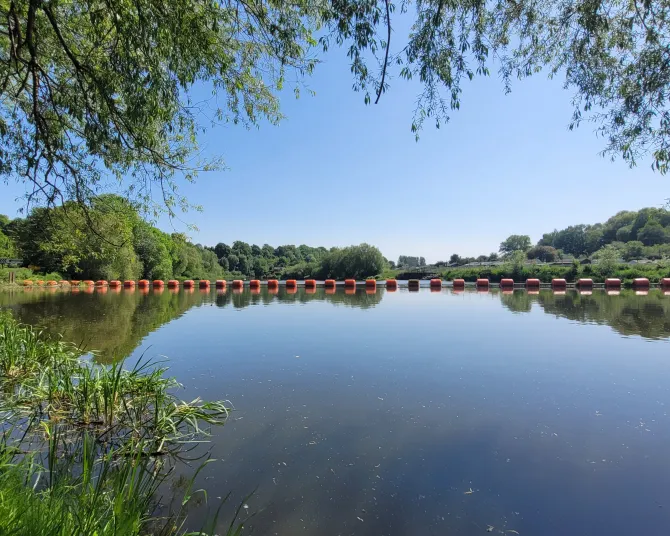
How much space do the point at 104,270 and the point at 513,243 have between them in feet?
292

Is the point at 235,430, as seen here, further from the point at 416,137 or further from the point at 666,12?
the point at 666,12

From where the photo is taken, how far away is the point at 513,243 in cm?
9581

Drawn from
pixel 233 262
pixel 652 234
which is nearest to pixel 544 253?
pixel 652 234

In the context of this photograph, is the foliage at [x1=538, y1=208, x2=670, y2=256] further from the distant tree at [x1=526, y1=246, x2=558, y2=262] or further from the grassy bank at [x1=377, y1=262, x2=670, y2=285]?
the grassy bank at [x1=377, y1=262, x2=670, y2=285]

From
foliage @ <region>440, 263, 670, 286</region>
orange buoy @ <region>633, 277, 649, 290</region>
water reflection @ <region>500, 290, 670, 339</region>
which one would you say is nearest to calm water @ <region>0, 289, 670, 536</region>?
water reflection @ <region>500, 290, 670, 339</region>

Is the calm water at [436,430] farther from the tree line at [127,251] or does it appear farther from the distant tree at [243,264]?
the distant tree at [243,264]

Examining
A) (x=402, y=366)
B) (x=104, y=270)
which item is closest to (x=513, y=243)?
(x=104, y=270)

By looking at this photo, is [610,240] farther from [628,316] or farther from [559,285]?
[628,316]

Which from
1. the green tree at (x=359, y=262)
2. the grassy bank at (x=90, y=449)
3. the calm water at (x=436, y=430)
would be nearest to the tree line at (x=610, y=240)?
the green tree at (x=359, y=262)

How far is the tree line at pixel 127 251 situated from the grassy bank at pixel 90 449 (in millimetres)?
2001

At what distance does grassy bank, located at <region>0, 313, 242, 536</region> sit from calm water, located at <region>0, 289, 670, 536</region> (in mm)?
393

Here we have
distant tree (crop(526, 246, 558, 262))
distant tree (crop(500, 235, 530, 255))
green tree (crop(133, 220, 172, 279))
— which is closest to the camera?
green tree (crop(133, 220, 172, 279))

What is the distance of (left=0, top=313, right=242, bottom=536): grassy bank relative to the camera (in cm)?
187

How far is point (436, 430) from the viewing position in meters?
4.00
